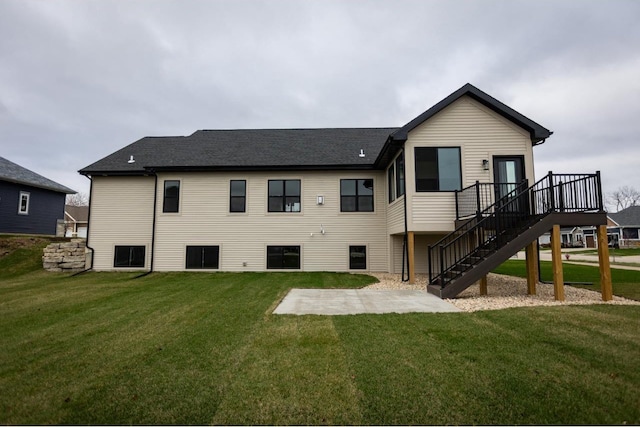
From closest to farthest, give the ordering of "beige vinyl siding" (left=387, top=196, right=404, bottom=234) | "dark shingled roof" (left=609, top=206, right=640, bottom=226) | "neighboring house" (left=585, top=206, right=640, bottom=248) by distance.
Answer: "beige vinyl siding" (left=387, top=196, right=404, bottom=234) → "neighboring house" (left=585, top=206, right=640, bottom=248) → "dark shingled roof" (left=609, top=206, right=640, bottom=226)

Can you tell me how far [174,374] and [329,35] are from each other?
13380 mm

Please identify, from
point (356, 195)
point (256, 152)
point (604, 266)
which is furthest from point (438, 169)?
point (256, 152)

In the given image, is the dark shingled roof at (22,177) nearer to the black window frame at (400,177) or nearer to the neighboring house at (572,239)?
the black window frame at (400,177)

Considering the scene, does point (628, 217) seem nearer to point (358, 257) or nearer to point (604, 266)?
point (358, 257)

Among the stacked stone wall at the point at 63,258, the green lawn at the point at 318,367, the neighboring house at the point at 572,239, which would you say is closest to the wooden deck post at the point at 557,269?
the green lawn at the point at 318,367

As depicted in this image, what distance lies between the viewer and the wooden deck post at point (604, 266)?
7.09 m

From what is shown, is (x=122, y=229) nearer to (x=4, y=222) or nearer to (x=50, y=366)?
(x=4, y=222)

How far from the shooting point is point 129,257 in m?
13.9

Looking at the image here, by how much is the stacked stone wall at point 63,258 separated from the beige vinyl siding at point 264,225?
364 centimetres

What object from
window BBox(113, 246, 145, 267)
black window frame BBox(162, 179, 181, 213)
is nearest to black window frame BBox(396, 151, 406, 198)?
black window frame BBox(162, 179, 181, 213)

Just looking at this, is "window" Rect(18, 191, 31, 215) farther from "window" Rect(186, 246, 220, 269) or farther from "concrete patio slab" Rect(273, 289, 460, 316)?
"concrete patio slab" Rect(273, 289, 460, 316)

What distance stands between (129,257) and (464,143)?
14.3 m

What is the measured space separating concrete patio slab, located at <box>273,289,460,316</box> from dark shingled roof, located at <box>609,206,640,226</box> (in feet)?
163

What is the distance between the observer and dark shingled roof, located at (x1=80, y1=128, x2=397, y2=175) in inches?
527
